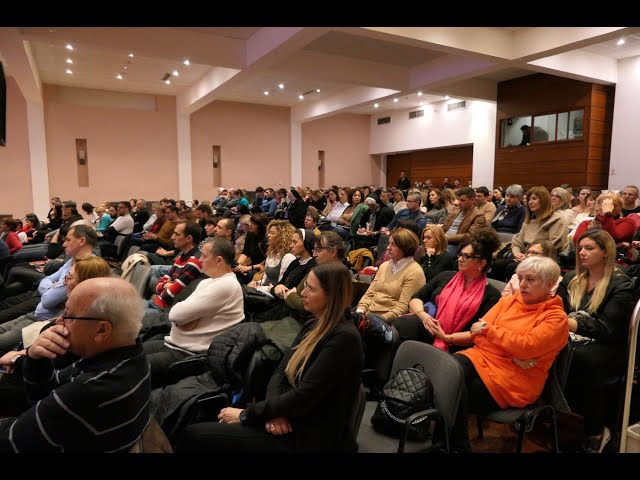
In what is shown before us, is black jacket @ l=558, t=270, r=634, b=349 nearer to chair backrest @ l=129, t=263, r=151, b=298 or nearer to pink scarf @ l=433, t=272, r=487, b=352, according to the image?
pink scarf @ l=433, t=272, r=487, b=352

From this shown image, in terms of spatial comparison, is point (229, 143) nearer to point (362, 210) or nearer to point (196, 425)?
point (362, 210)

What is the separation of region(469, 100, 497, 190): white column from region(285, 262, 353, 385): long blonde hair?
11086mm

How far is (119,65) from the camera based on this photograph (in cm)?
1009

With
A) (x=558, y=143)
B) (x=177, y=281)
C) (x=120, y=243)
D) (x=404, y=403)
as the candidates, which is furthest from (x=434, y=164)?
(x=404, y=403)

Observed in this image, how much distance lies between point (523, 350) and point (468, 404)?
1.24ft


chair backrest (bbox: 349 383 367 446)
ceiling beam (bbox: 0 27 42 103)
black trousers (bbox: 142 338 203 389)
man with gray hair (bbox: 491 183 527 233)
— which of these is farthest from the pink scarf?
ceiling beam (bbox: 0 27 42 103)

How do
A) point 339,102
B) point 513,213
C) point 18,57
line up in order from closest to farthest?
point 513,213
point 18,57
point 339,102

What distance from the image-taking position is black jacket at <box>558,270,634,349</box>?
2.39 m

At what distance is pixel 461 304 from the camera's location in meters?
2.58

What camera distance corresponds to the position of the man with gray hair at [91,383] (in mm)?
1264

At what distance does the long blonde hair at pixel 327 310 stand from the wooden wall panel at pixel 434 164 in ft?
41.2

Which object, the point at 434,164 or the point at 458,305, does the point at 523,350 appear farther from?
the point at 434,164

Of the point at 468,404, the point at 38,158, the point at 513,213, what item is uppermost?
the point at 38,158
